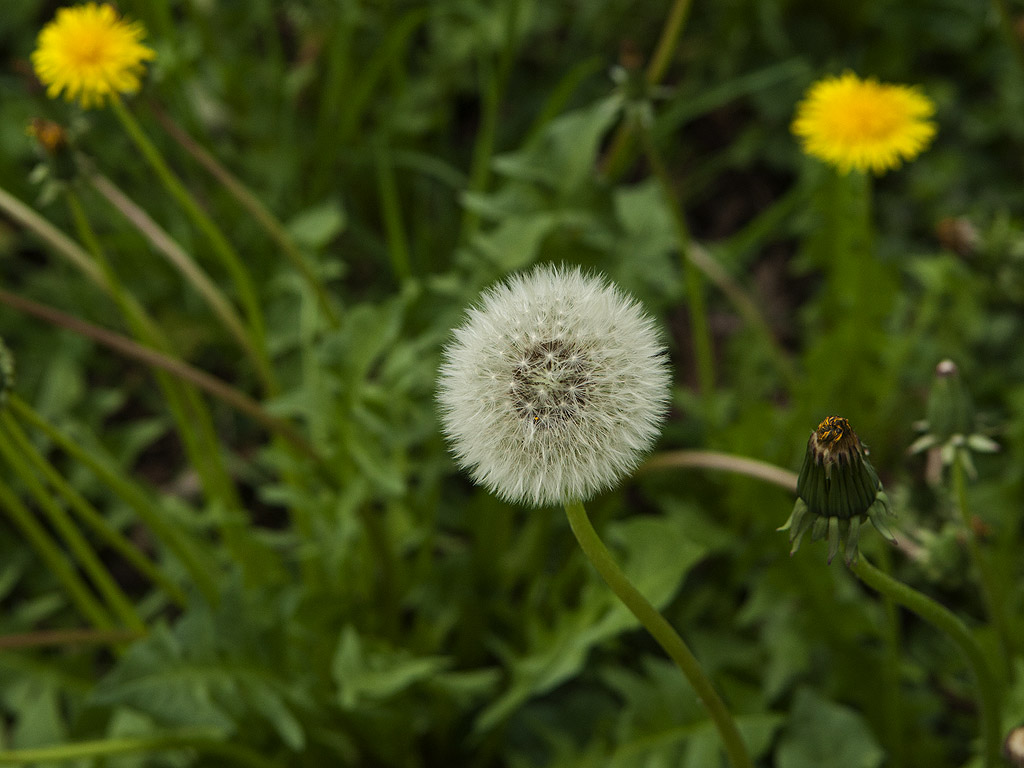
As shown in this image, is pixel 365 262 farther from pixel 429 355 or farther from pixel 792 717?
pixel 792 717

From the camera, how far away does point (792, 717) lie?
1644 mm

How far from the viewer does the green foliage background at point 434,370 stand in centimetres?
171

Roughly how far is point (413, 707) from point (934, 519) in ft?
3.83

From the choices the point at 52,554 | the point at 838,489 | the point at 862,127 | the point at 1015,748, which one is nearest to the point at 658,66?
the point at 862,127

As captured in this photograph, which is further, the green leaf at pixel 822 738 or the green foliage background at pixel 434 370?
the green foliage background at pixel 434 370

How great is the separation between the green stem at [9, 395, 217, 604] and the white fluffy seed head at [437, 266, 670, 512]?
792 millimetres

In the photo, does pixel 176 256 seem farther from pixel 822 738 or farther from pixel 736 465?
pixel 822 738

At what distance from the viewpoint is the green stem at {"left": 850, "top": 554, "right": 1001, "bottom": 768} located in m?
0.95

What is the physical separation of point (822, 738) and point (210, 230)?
1.54 m

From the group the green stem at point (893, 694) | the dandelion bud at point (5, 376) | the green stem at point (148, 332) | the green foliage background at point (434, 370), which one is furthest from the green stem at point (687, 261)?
the dandelion bud at point (5, 376)

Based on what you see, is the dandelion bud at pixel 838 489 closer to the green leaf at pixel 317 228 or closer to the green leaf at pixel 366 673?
the green leaf at pixel 366 673

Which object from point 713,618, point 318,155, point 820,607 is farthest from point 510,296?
point 318,155

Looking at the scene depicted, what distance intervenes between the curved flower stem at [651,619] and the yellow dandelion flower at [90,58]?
128 centimetres

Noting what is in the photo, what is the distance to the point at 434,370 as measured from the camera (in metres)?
1.99
